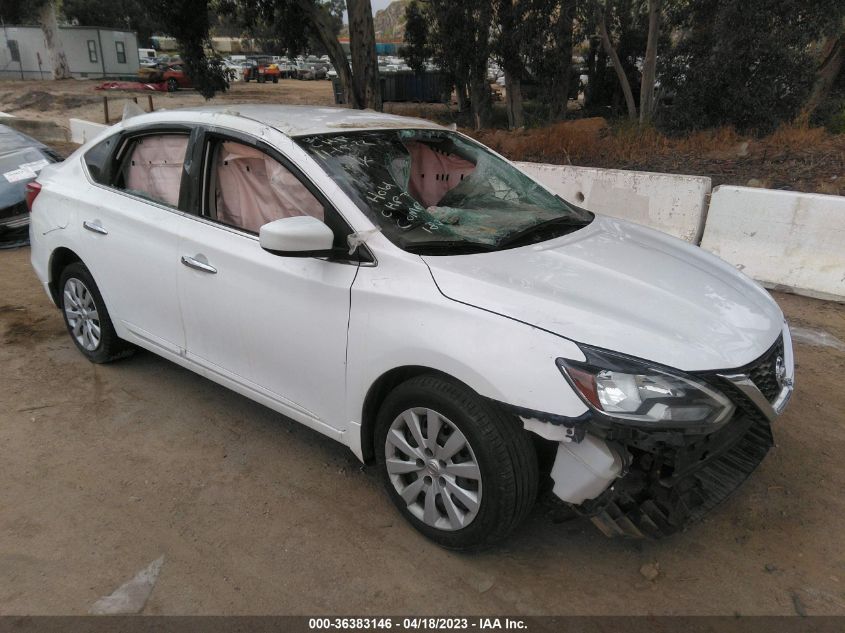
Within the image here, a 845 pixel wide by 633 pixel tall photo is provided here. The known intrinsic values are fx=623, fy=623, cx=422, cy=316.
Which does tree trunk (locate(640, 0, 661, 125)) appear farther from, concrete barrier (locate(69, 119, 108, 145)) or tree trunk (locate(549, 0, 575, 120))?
concrete barrier (locate(69, 119, 108, 145))

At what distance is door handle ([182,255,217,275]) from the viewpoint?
3.20 meters

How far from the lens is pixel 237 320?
124 inches

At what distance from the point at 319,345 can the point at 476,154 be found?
1.72 m

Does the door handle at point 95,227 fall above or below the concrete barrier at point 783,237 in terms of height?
above

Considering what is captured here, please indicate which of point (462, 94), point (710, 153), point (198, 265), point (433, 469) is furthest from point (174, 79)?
point (433, 469)

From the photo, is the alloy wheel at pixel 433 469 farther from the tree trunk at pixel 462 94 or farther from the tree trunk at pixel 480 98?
the tree trunk at pixel 462 94

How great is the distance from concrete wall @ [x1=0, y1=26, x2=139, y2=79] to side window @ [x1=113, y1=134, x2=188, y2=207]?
3672cm

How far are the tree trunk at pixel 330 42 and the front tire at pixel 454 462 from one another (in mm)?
11706

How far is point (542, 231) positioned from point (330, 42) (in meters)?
11.5

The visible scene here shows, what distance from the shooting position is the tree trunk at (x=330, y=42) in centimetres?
1280

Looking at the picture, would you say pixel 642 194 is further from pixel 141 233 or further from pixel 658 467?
pixel 141 233

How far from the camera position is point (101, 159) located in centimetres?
405

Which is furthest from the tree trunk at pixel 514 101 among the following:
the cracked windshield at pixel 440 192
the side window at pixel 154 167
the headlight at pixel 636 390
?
the headlight at pixel 636 390

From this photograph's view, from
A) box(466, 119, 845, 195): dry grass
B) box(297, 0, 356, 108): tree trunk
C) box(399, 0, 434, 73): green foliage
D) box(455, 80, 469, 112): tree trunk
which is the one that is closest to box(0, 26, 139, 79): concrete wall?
box(399, 0, 434, 73): green foliage
